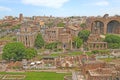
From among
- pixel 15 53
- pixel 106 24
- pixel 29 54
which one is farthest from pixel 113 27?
pixel 15 53

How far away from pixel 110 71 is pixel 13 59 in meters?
27.1

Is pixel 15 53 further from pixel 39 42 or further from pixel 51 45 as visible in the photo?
pixel 51 45

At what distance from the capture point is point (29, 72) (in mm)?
49531

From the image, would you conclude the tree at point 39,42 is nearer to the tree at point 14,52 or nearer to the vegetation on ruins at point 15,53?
the vegetation on ruins at point 15,53

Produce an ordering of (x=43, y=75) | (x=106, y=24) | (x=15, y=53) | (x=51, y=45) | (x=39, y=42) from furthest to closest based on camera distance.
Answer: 1. (x=106, y=24)
2. (x=51, y=45)
3. (x=39, y=42)
4. (x=15, y=53)
5. (x=43, y=75)

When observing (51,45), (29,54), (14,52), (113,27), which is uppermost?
(113,27)

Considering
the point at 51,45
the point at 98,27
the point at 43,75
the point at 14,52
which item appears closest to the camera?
the point at 43,75

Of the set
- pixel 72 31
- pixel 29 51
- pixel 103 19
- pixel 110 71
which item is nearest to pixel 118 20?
pixel 103 19

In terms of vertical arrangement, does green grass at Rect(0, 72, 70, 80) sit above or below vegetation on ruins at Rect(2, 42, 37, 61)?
below

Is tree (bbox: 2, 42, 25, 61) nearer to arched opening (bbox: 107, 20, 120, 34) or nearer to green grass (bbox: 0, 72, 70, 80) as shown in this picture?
green grass (bbox: 0, 72, 70, 80)

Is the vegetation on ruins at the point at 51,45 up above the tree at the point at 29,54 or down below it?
above

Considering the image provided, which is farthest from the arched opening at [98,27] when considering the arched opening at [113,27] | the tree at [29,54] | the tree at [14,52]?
the tree at [14,52]

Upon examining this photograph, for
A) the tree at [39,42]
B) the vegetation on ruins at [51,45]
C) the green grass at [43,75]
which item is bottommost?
the green grass at [43,75]

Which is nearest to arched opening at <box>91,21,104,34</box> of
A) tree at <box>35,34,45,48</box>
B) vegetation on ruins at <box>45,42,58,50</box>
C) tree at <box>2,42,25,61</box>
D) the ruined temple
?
the ruined temple
